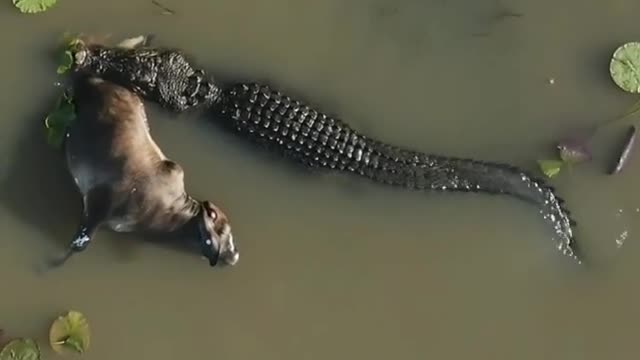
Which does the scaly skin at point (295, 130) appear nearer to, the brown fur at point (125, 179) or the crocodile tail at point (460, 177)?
the crocodile tail at point (460, 177)

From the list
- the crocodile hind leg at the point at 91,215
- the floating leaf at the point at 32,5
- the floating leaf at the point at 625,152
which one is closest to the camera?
the crocodile hind leg at the point at 91,215

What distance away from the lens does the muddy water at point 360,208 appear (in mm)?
4551

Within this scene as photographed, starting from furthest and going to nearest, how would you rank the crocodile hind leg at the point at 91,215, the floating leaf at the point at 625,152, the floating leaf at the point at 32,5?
the floating leaf at the point at 625,152 → the floating leaf at the point at 32,5 → the crocodile hind leg at the point at 91,215

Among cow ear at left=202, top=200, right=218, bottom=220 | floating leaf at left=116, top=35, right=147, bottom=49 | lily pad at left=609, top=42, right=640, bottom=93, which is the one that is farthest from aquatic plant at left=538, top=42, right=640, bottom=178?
floating leaf at left=116, top=35, right=147, bottom=49

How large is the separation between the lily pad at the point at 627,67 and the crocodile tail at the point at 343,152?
0.53m

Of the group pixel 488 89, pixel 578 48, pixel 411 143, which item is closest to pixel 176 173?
pixel 411 143

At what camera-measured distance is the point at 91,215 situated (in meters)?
4.39

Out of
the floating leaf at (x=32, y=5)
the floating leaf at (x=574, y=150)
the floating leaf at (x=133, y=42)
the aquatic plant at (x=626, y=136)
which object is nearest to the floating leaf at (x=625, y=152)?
the aquatic plant at (x=626, y=136)

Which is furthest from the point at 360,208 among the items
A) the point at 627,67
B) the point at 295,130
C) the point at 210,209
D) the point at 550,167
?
the point at 627,67

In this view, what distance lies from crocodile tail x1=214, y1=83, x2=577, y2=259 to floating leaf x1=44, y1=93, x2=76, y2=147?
565 millimetres

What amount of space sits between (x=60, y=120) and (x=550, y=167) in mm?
1929

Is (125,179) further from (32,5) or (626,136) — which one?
(626,136)

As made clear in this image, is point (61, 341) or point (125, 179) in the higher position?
point (125, 179)

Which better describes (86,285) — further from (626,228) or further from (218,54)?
(626,228)
